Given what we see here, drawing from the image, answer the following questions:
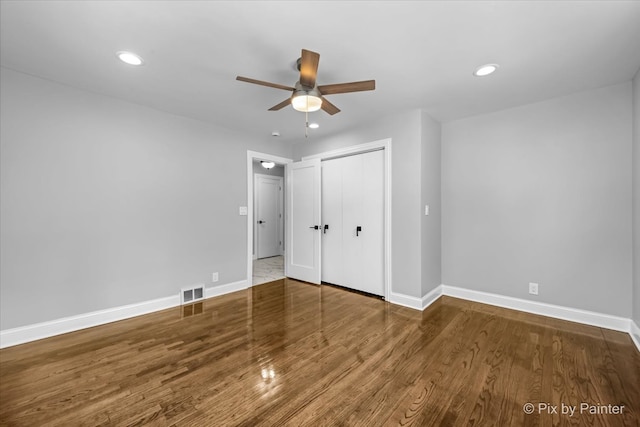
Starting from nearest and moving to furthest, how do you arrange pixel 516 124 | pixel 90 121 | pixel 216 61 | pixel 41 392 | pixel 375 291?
pixel 41 392 < pixel 216 61 < pixel 90 121 < pixel 516 124 < pixel 375 291

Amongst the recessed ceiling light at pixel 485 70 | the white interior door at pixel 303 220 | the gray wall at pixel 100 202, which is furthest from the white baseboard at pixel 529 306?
the gray wall at pixel 100 202

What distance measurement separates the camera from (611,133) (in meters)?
2.78

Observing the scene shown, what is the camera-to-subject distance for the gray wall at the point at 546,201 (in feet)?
9.08

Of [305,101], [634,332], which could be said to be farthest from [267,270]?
[634,332]

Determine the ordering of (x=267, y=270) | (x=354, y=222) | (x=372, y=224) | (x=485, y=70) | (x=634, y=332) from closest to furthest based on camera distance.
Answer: (x=485, y=70) → (x=634, y=332) → (x=372, y=224) → (x=354, y=222) → (x=267, y=270)

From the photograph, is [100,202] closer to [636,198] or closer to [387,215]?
[387,215]

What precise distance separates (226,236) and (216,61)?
2.49 m

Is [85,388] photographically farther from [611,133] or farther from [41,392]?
[611,133]

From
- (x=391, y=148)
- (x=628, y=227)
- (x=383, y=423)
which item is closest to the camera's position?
(x=383, y=423)

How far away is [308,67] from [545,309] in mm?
3687

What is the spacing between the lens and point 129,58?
2.27 m

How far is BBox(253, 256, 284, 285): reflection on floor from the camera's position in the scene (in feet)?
16.0

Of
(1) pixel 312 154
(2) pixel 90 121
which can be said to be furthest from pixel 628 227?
(2) pixel 90 121

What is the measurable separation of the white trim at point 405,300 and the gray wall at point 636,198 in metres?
1.94
